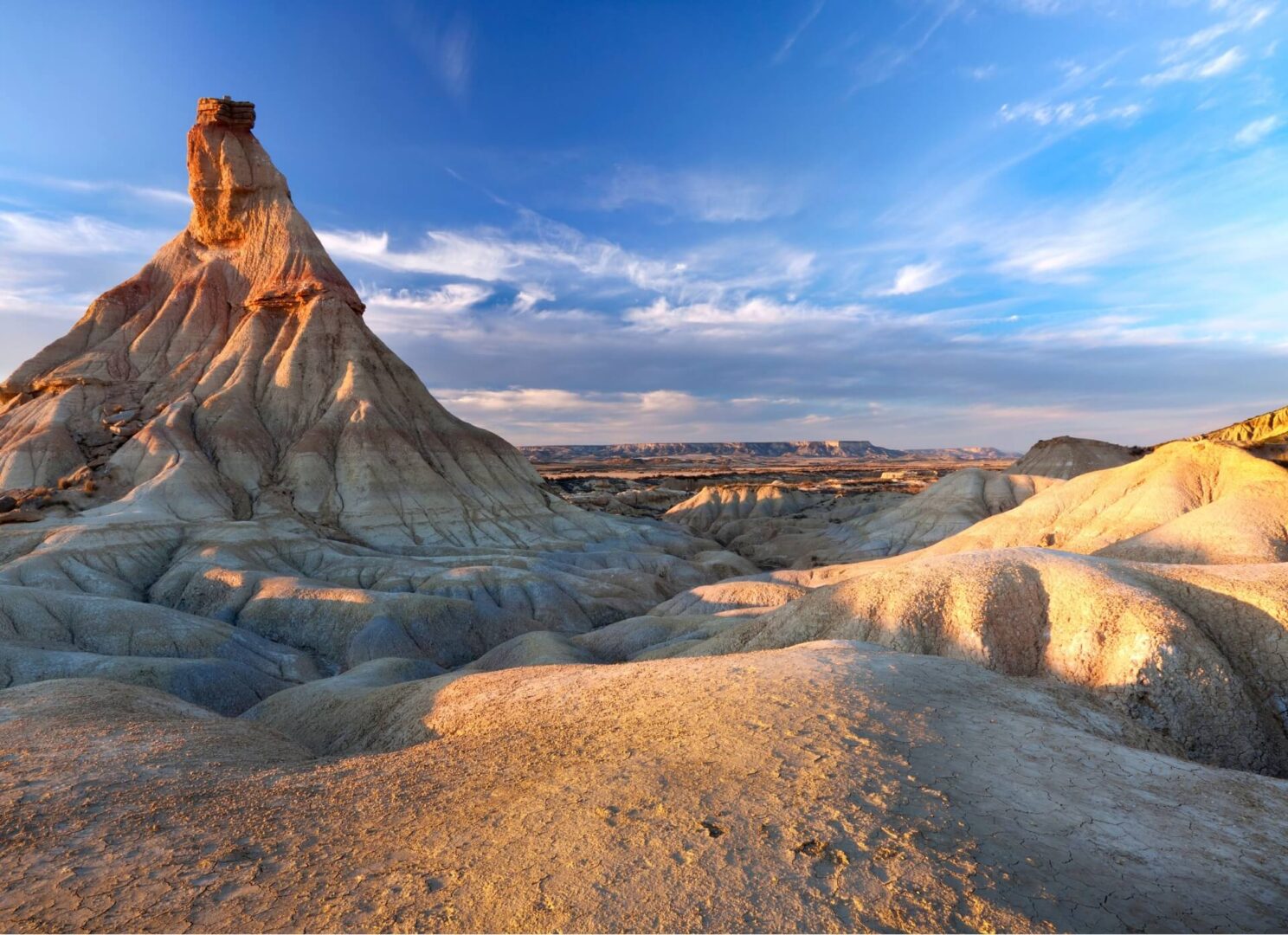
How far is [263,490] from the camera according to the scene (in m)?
43.7

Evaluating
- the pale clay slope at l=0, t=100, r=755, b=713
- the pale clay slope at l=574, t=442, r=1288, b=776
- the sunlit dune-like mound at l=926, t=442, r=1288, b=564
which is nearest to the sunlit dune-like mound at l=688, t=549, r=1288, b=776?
the pale clay slope at l=574, t=442, r=1288, b=776

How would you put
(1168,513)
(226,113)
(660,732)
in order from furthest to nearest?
(226,113) → (1168,513) → (660,732)

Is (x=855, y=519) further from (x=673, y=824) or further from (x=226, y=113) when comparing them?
(x=226, y=113)

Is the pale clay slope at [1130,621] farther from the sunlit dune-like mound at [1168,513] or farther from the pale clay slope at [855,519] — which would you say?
the pale clay slope at [855,519]

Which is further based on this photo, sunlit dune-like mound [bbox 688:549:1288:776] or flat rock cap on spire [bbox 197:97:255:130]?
flat rock cap on spire [bbox 197:97:255:130]

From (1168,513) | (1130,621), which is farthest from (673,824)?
(1168,513)

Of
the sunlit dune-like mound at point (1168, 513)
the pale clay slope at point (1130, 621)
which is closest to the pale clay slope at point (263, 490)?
the pale clay slope at point (1130, 621)

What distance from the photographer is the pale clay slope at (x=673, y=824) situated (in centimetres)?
500

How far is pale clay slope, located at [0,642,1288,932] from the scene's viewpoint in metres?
5.00

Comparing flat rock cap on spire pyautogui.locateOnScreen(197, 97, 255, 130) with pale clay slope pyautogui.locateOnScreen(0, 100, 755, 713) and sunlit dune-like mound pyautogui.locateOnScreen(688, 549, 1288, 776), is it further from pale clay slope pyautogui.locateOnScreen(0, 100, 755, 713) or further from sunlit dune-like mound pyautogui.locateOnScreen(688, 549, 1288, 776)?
sunlit dune-like mound pyautogui.locateOnScreen(688, 549, 1288, 776)

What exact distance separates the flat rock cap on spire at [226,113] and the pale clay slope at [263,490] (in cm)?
17

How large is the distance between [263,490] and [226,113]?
38264 millimetres

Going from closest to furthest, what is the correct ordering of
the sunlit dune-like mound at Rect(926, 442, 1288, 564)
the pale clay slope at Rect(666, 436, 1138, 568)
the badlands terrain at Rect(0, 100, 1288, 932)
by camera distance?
1. the badlands terrain at Rect(0, 100, 1288, 932)
2. the sunlit dune-like mound at Rect(926, 442, 1288, 564)
3. the pale clay slope at Rect(666, 436, 1138, 568)

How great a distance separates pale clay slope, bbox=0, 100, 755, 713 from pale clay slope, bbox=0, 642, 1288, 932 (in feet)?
45.7
